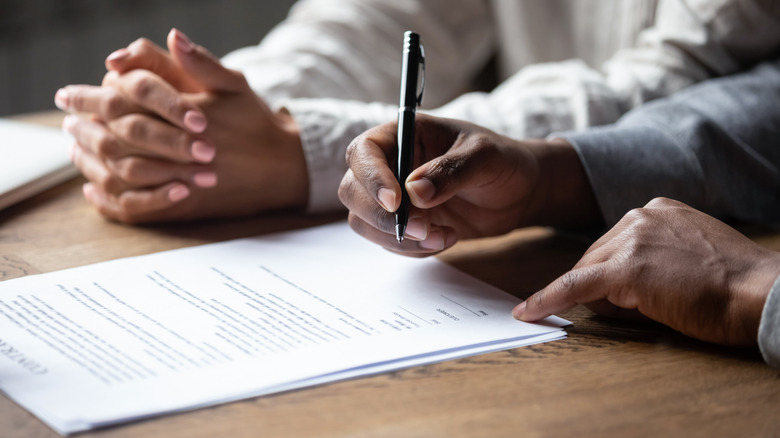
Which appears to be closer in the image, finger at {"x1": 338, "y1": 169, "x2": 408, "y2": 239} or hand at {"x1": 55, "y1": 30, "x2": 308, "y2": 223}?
finger at {"x1": 338, "y1": 169, "x2": 408, "y2": 239}

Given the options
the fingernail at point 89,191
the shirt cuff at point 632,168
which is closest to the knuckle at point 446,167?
the shirt cuff at point 632,168

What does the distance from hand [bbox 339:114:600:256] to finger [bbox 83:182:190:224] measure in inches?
8.9

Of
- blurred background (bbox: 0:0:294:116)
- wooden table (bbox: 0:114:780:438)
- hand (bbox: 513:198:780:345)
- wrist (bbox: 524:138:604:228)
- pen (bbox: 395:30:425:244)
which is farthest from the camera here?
blurred background (bbox: 0:0:294:116)

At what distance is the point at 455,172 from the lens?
66 centimetres

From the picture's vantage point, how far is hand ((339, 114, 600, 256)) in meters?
0.65

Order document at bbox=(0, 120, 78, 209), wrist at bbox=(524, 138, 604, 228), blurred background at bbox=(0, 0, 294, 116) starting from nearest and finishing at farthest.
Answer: wrist at bbox=(524, 138, 604, 228) < document at bbox=(0, 120, 78, 209) < blurred background at bbox=(0, 0, 294, 116)

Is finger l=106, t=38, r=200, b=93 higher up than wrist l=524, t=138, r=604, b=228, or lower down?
higher up

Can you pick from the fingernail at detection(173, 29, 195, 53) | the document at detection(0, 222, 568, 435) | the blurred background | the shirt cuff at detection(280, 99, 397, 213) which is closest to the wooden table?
the document at detection(0, 222, 568, 435)

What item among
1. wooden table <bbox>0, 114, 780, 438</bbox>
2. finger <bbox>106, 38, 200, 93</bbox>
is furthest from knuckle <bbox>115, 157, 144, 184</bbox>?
wooden table <bbox>0, 114, 780, 438</bbox>

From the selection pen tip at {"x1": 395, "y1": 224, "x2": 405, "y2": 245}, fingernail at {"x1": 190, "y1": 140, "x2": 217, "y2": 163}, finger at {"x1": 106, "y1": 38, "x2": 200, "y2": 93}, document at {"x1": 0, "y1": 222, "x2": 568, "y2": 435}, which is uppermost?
finger at {"x1": 106, "y1": 38, "x2": 200, "y2": 93}

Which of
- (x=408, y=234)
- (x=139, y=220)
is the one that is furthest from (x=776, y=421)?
(x=139, y=220)

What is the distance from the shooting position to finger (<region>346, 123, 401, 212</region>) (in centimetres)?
64

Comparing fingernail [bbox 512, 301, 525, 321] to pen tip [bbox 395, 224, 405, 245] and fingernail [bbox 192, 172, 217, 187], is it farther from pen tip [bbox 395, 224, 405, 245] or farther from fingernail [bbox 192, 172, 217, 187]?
fingernail [bbox 192, 172, 217, 187]

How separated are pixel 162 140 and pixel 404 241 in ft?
0.97
